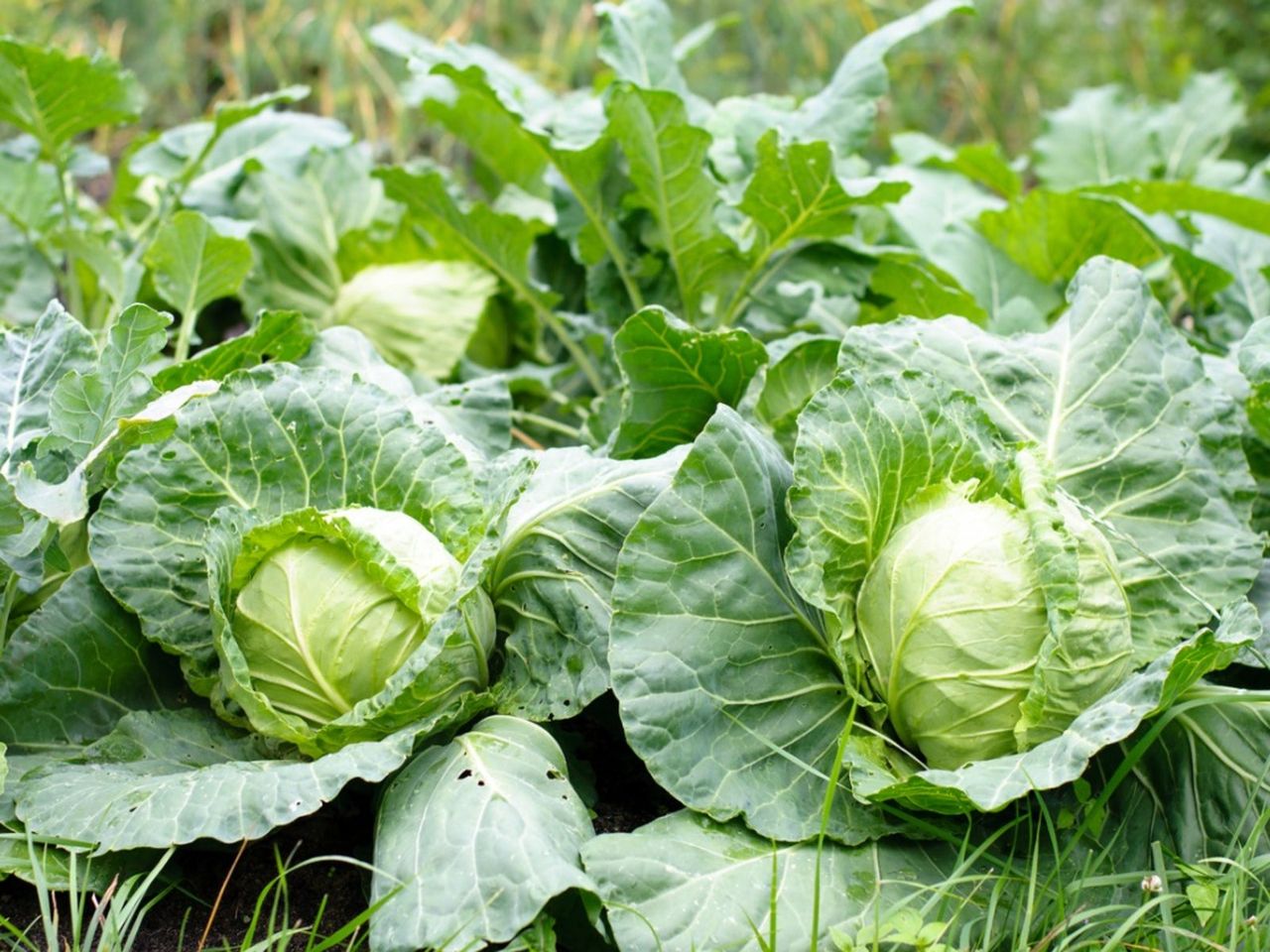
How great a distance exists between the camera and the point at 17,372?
7.19ft

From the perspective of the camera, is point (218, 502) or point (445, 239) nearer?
point (218, 502)

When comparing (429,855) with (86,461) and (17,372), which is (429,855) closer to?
(86,461)

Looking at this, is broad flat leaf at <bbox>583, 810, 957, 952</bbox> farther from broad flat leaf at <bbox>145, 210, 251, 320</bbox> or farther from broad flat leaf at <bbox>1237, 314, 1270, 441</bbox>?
broad flat leaf at <bbox>145, 210, 251, 320</bbox>

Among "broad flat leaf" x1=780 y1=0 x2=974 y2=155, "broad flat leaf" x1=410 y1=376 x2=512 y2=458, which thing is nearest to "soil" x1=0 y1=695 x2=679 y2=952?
"broad flat leaf" x1=410 y1=376 x2=512 y2=458

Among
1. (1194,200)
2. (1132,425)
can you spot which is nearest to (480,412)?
(1132,425)

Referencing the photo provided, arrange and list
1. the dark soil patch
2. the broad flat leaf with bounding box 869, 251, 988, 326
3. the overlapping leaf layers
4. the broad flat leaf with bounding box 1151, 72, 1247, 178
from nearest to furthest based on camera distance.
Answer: the overlapping leaf layers < the dark soil patch < the broad flat leaf with bounding box 869, 251, 988, 326 < the broad flat leaf with bounding box 1151, 72, 1247, 178

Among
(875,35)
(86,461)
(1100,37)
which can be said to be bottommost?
(1100,37)

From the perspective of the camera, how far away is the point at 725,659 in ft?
6.66

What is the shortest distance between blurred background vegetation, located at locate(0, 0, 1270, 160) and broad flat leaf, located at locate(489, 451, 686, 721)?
4.15m

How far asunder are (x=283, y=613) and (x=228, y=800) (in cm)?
33

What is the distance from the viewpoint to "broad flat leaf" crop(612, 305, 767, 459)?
2404mm

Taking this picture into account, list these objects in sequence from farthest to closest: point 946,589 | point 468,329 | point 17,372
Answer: point 468,329
point 17,372
point 946,589

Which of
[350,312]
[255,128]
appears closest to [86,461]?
[350,312]

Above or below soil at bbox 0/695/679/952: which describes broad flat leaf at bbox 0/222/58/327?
above
